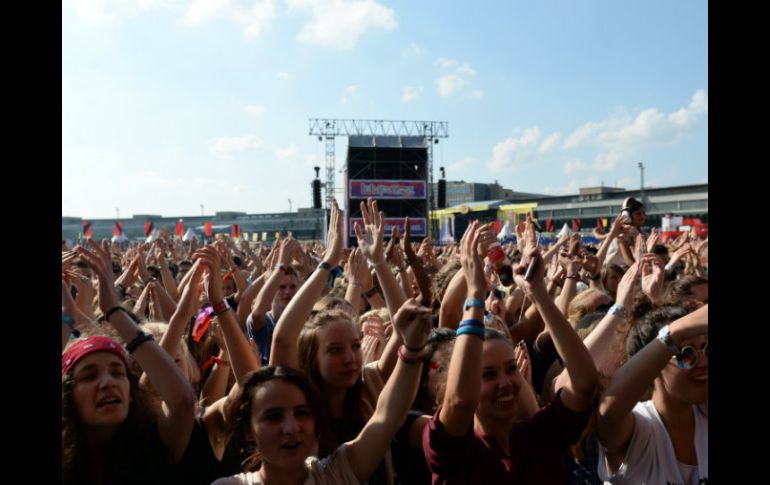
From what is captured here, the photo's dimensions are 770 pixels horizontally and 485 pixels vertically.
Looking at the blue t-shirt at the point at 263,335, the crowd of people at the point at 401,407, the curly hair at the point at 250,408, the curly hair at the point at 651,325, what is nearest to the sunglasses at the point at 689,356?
the crowd of people at the point at 401,407

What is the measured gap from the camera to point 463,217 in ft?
147

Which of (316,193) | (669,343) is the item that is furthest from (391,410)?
(316,193)

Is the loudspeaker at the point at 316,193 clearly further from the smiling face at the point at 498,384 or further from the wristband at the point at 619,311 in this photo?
the smiling face at the point at 498,384

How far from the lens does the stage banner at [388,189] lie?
23266 mm

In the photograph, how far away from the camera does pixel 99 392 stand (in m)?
2.14

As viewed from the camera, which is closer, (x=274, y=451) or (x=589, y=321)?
(x=274, y=451)

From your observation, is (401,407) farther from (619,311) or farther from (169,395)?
(619,311)

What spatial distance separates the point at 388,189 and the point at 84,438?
2137cm

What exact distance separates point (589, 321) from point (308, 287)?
1867mm

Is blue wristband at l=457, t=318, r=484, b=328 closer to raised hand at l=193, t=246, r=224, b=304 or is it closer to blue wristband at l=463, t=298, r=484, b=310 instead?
blue wristband at l=463, t=298, r=484, b=310

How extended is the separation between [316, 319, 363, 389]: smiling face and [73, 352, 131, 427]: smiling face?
2.77ft

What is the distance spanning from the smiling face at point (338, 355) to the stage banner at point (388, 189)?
67.5 ft
